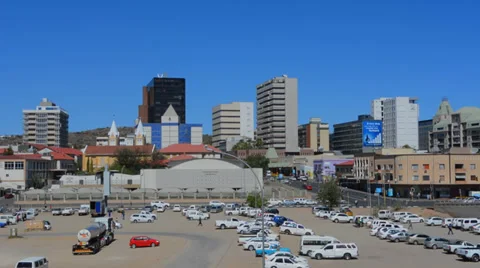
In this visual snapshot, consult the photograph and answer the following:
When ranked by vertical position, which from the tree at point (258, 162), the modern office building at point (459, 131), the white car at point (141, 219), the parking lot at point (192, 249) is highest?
the modern office building at point (459, 131)

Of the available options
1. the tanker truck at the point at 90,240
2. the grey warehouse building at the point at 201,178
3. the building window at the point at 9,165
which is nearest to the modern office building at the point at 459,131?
the grey warehouse building at the point at 201,178

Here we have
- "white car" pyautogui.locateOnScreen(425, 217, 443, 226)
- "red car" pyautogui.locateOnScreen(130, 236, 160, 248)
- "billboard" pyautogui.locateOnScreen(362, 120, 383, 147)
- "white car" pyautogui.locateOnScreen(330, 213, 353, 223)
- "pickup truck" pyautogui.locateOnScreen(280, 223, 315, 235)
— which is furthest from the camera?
"billboard" pyautogui.locateOnScreen(362, 120, 383, 147)

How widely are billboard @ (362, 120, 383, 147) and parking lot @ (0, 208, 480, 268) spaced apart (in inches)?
1769

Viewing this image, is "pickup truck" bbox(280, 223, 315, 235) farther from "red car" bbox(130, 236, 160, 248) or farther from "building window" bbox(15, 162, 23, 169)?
"building window" bbox(15, 162, 23, 169)

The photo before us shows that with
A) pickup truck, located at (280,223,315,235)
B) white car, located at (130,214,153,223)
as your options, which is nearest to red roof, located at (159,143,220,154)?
white car, located at (130,214,153,223)

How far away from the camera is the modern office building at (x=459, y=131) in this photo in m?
177

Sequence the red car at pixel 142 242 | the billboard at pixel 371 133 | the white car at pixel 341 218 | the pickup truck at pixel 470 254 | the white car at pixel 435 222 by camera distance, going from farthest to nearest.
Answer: the billboard at pixel 371 133 < the white car at pixel 341 218 < the white car at pixel 435 222 < the red car at pixel 142 242 < the pickup truck at pixel 470 254

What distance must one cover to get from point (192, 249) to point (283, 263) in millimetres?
13422

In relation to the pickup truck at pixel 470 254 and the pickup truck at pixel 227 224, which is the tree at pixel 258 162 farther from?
the pickup truck at pixel 470 254

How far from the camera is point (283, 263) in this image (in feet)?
117

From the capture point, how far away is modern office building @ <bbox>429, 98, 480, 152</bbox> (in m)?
177

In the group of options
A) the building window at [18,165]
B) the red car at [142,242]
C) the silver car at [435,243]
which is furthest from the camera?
the building window at [18,165]

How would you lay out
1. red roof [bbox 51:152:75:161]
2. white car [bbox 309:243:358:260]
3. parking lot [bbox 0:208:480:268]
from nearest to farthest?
parking lot [bbox 0:208:480:268], white car [bbox 309:243:358:260], red roof [bbox 51:152:75:161]

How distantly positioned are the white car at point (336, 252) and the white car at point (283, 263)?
560 cm
